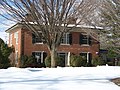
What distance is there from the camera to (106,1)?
44.9 ft

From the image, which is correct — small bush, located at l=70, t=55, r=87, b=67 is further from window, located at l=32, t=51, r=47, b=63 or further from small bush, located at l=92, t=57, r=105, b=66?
window, located at l=32, t=51, r=47, b=63

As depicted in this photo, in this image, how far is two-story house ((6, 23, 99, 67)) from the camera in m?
37.3

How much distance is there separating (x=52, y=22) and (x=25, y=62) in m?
12.5

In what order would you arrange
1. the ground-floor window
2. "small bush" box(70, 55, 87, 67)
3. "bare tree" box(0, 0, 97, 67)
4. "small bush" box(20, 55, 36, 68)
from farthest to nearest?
1. the ground-floor window
2. "small bush" box(70, 55, 87, 67)
3. "small bush" box(20, 55, 36, 68)
4. "bare tree" box(0, 0, 97, 67)

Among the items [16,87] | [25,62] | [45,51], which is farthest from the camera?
[45,51]

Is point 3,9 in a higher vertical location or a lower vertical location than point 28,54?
higher

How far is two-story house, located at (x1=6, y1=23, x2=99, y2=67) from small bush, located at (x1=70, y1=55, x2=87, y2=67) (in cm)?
122

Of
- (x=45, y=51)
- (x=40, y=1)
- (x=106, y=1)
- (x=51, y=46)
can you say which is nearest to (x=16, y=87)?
(x=106, y=1)

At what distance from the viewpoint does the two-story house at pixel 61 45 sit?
37281 millimetres

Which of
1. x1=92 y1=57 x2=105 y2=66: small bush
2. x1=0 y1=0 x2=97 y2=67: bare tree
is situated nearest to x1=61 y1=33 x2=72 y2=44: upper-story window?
x1=92 y1=57 x2=105 y2=66: small bush

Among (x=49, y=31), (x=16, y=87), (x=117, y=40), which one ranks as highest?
(x=49, y=31)

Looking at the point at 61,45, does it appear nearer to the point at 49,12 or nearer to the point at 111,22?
the point at 49,12

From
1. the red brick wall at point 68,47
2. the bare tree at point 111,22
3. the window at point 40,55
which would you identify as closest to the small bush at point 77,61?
the red brick wall at point 68,47

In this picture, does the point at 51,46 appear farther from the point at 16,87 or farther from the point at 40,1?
the point at 16,87
